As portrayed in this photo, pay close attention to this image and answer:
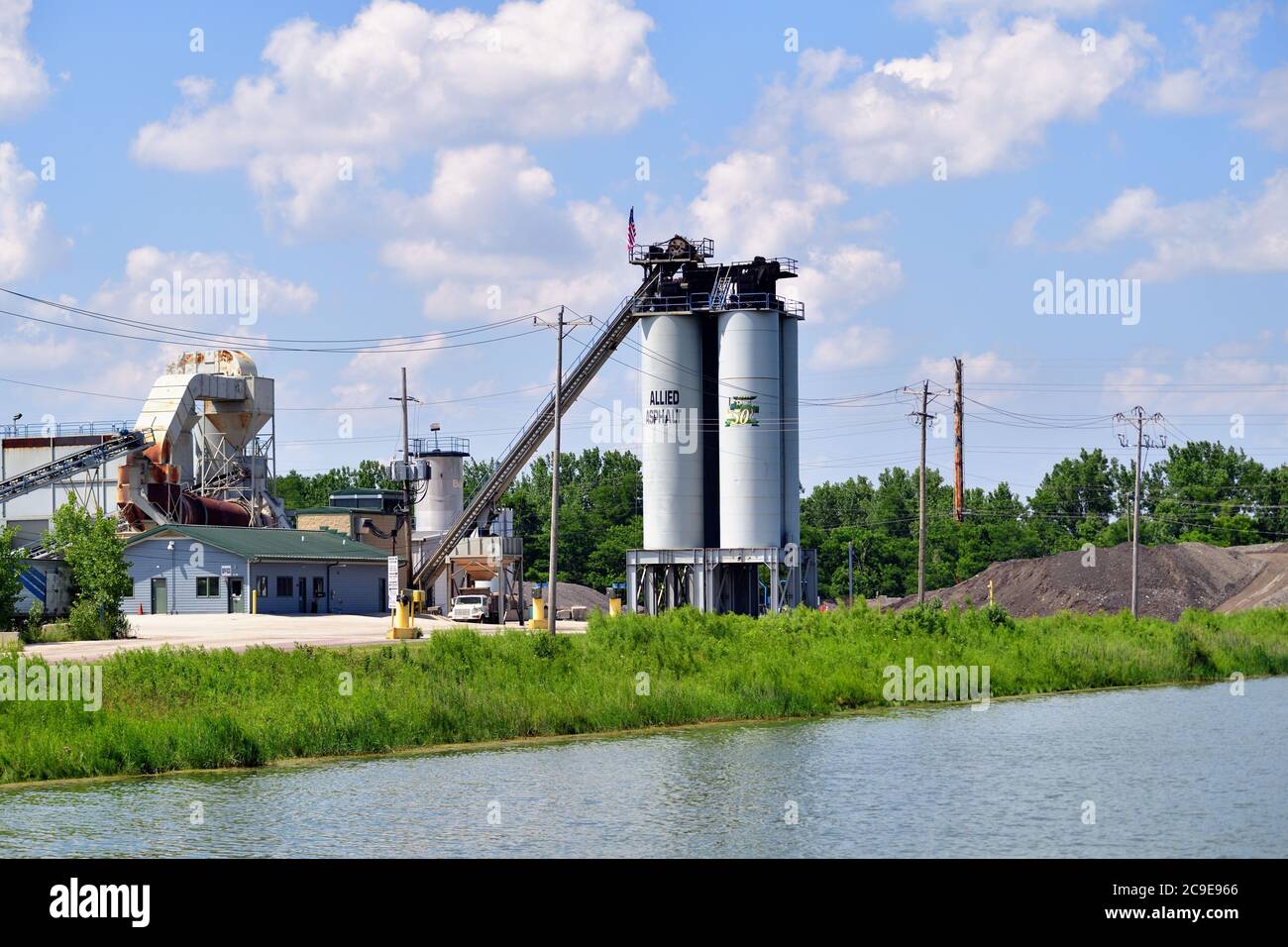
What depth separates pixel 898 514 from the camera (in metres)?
146

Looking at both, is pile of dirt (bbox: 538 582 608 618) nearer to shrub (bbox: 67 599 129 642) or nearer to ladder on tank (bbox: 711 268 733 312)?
ladder on tank (bbox: 711 268 733 312)

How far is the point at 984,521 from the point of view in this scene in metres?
143

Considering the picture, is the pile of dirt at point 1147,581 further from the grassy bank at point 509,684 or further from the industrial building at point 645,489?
the grassy bank at point 509,684

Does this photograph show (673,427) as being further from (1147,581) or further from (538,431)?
(1147,581)

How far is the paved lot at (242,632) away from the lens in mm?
49156

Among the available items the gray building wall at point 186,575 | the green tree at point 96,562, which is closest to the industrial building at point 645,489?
the gray building wall at point 186,575

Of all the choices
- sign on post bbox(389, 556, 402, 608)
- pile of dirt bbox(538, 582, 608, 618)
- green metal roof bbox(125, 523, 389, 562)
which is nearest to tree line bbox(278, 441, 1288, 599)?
pile of dirt bbox(538, 582, 608, 618)

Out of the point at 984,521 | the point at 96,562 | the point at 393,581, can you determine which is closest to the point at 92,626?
the point at 96,562

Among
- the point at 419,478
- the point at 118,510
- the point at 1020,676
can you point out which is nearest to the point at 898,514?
the point at 419,478

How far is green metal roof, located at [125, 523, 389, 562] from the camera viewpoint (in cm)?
7150

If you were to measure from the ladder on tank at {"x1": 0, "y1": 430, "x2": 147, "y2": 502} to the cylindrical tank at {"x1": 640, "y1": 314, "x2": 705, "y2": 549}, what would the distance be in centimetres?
2684

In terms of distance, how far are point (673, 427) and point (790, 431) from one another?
5.89 m

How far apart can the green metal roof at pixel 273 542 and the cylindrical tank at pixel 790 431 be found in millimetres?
21138
